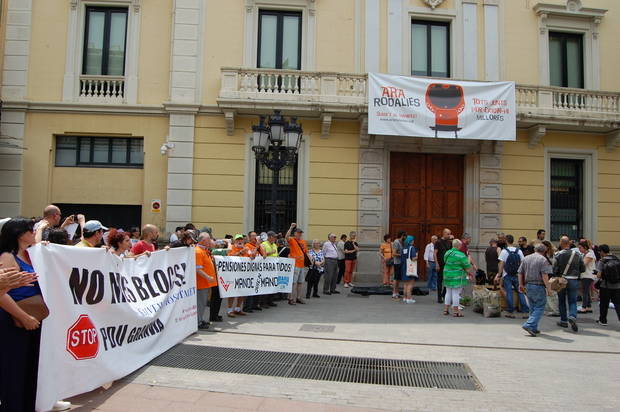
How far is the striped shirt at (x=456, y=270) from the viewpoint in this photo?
10891 mm

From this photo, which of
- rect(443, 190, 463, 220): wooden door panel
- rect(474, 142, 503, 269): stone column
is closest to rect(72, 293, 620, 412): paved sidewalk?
rect(474, 142, 503, 269): stone column

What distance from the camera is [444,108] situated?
16.4 m

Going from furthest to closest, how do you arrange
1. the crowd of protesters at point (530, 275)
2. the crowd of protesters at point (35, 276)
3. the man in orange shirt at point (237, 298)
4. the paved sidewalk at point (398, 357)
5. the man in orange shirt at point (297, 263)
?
the man in orange shirt at point (297, 263), the man in orange shirt at point (237, 298), the crowd of protesters at point (530, 275), the paved sidewalk at point (398, 357), the crowd of protesters at point (35, 276)

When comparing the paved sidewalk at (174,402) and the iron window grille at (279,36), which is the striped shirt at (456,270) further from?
the iron window grille at (279,36)

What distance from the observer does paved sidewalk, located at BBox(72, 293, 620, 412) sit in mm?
5289

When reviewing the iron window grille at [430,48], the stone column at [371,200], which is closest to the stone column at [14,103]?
the stone column at [371,200]

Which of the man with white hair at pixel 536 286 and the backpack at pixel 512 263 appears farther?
the backpack at pixel 512 263

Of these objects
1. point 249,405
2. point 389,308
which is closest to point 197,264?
point 249,405

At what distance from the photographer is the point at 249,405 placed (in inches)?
201

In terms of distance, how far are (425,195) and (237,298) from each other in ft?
30.9

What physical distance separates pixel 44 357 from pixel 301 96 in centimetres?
1313

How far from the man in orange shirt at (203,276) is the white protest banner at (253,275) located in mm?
677

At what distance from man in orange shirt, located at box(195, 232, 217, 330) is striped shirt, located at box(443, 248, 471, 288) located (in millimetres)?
5283

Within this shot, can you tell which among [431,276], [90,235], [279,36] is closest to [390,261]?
[431,276]
